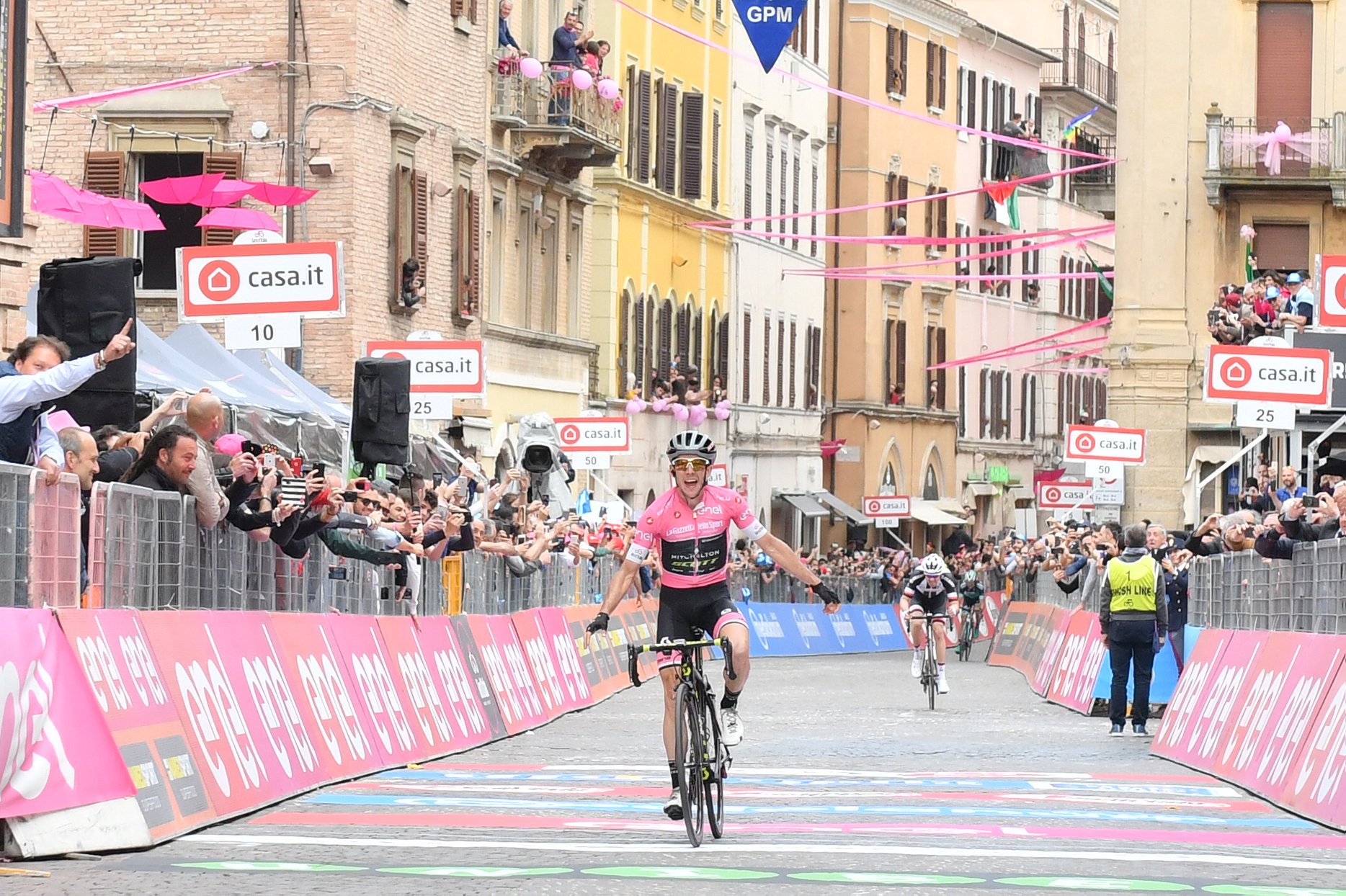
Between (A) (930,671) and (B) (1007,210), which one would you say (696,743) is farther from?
(B) (1007,210)

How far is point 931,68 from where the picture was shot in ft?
263

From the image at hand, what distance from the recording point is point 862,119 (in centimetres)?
7550

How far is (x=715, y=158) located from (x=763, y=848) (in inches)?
1940

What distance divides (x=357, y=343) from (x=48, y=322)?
77.6 ft

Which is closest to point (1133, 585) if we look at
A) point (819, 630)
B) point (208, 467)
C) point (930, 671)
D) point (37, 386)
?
point (930, 671)

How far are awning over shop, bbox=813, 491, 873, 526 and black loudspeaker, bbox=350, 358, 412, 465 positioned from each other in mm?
48503

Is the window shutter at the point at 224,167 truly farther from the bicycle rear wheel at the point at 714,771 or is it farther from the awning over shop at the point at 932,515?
the awning over shop at the point at 932,515

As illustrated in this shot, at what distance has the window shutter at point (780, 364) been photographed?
68.1 meters

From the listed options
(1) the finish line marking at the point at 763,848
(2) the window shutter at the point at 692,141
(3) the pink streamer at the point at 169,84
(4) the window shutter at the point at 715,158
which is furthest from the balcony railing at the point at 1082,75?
(1) the finish line marking at the point at 763,848

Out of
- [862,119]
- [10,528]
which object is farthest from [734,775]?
[862,119]

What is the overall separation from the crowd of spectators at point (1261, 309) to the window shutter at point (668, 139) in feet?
58.2

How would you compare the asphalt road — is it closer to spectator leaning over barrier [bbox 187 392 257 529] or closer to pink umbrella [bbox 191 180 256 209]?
spectator leaning over barrier [bbox 187 392 257 529]

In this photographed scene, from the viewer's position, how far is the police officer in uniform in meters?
25.2

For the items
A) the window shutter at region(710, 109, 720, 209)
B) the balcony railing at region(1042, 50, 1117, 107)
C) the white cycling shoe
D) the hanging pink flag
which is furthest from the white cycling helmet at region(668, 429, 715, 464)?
the balcony railing at region(1042, 50, 1117, 107)
